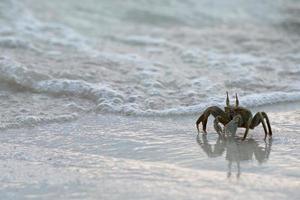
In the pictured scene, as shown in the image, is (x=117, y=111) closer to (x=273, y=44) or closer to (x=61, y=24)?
(x=273, y=44)

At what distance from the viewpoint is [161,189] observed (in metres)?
3.28

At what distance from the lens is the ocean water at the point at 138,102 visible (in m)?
3.42

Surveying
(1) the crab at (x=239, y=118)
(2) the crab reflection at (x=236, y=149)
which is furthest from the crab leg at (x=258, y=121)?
(2) the crab reflection at (x=236, y=149)

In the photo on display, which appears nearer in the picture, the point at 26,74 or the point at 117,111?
the point at 117,111

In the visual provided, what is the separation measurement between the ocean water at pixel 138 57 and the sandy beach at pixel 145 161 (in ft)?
1.33

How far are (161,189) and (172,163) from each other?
0.48m

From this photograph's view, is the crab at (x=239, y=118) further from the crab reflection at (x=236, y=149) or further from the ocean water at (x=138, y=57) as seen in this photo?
the ocean water at (x=138, y=57)

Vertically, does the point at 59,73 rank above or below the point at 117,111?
above

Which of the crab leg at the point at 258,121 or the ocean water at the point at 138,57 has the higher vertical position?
the ocean water at the point at 138,57

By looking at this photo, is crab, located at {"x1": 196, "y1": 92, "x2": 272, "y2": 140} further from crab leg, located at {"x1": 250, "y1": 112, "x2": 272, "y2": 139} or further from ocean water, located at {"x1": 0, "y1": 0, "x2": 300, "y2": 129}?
ocean water, located at {"x1": 0, "y1": 0, "x2": 300, "y2": 129}

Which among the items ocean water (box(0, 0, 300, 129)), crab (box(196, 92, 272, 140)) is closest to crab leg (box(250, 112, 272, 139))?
crab (box(196, 92, 272, 140))

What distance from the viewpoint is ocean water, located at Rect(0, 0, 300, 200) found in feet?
11.2

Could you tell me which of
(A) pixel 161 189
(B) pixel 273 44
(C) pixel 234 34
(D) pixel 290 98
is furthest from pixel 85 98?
(C) pixel 234 34

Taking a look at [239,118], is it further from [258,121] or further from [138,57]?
[138,57]
